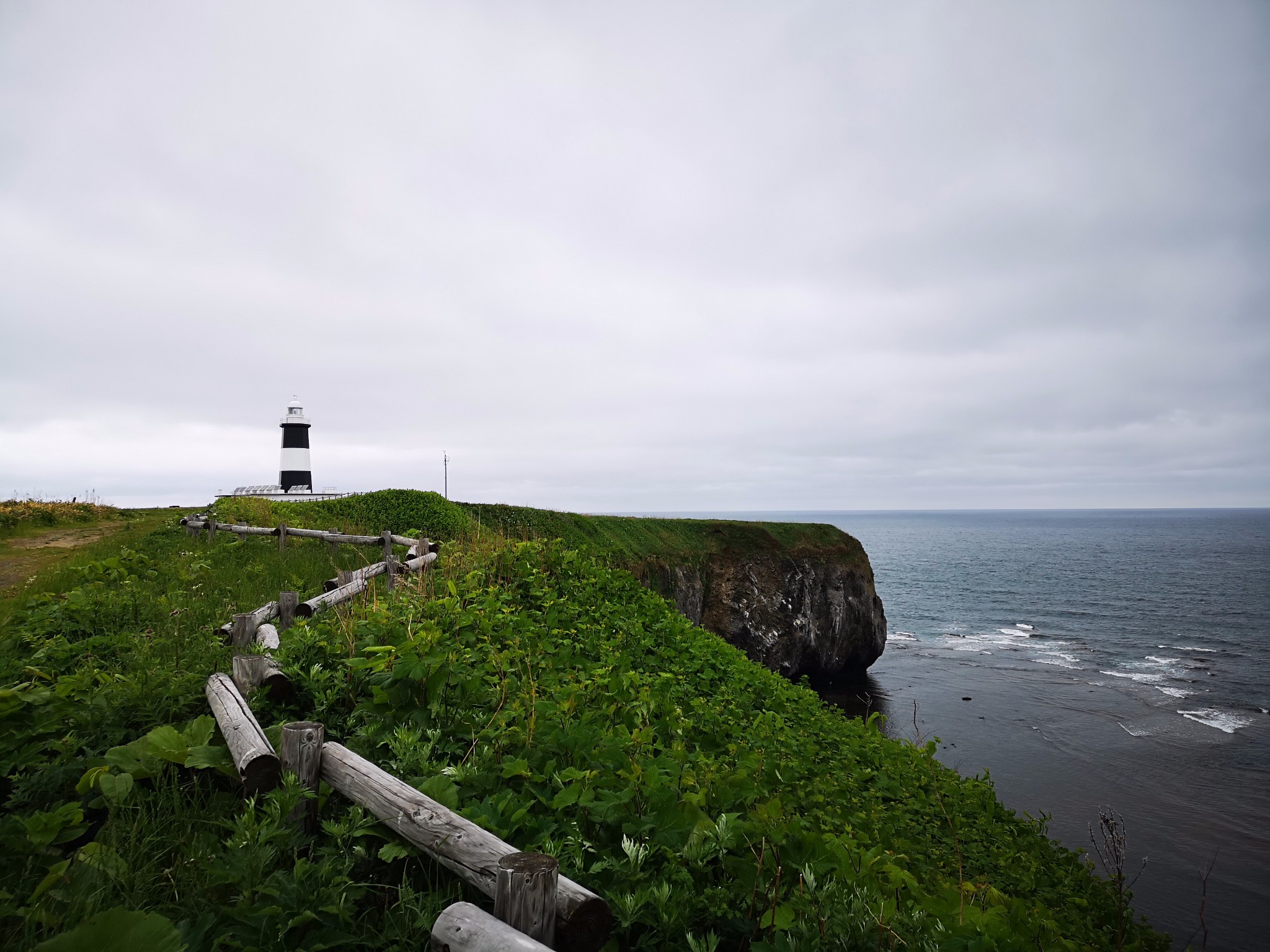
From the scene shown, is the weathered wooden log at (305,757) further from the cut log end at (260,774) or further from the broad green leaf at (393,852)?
the broad green leaf at (393,852)

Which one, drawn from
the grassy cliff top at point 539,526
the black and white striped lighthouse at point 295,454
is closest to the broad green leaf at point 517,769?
the grassy cliff top at point 539,526

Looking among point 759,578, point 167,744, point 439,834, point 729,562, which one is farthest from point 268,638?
point 759,578

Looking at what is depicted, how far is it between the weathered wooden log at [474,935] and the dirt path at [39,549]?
A: 13476 mm

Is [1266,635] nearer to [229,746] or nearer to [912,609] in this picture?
[912,609]

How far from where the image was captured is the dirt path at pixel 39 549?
12.8 m

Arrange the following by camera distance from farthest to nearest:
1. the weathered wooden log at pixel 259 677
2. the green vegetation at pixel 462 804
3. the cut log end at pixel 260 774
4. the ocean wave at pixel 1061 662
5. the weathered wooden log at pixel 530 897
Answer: the ocean wave at pixel 1061 662 < the weathered wooden log at pixel 259 677 < the cut log end at pixel 260 774 < the green vegetation at pixel 462 804 < the weathered wooden log at pixel 530 897

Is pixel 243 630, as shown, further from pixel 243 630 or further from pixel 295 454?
pixel 295 454

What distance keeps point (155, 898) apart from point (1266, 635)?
54.0m

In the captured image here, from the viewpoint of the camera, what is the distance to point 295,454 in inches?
1337

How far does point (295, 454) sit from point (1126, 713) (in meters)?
43.0

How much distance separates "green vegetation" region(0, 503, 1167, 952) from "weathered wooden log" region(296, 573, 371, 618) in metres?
0.39

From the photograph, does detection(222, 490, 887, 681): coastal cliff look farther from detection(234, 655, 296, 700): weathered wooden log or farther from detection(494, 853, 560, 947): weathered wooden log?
detection(494, 853, 560, 947): weathered wooden log

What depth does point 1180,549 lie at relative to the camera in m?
101

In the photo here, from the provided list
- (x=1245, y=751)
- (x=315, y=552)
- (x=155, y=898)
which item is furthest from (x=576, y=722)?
(x=1245, y=751)
